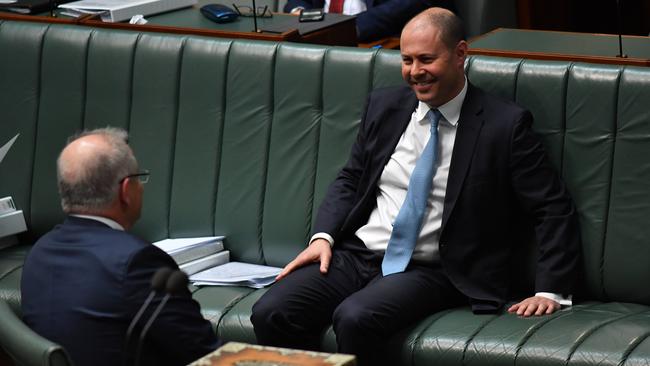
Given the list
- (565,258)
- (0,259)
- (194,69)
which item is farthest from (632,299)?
(0,259)

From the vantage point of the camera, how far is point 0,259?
4.61 meters

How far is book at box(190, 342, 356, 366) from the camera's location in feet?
8.55

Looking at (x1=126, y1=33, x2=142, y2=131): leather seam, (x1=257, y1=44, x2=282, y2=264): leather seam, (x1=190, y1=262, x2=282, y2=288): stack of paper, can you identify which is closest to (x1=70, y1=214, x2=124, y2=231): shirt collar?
(x1=190, y1=262, x2=282, y2=288): stack of paper

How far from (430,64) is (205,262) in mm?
1069

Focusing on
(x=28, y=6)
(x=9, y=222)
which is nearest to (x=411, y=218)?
(x=9, y=222)

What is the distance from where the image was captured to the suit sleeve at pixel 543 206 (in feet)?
12.6

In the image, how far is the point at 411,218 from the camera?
3.90 metres

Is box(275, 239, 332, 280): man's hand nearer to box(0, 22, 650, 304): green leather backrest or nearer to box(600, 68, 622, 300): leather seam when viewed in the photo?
box(0, 22, 650, 304): green leather backrest

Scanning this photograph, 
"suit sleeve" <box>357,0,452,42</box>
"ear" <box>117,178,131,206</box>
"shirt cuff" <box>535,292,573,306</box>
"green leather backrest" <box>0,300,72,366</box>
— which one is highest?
"ear" <box>117,178,131,206</box>

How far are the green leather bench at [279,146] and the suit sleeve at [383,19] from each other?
1264mm

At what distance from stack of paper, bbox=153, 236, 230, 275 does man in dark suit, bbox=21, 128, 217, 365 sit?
1342mm

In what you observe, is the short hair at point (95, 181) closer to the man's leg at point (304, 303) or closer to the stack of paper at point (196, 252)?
the man's leg at point (304, 303)

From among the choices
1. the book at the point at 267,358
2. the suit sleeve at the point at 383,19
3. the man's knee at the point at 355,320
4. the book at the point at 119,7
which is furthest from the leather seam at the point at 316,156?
the book at the point at 267,358

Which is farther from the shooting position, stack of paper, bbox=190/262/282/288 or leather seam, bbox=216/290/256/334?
stack of paper, bbox=190/262/282/288
